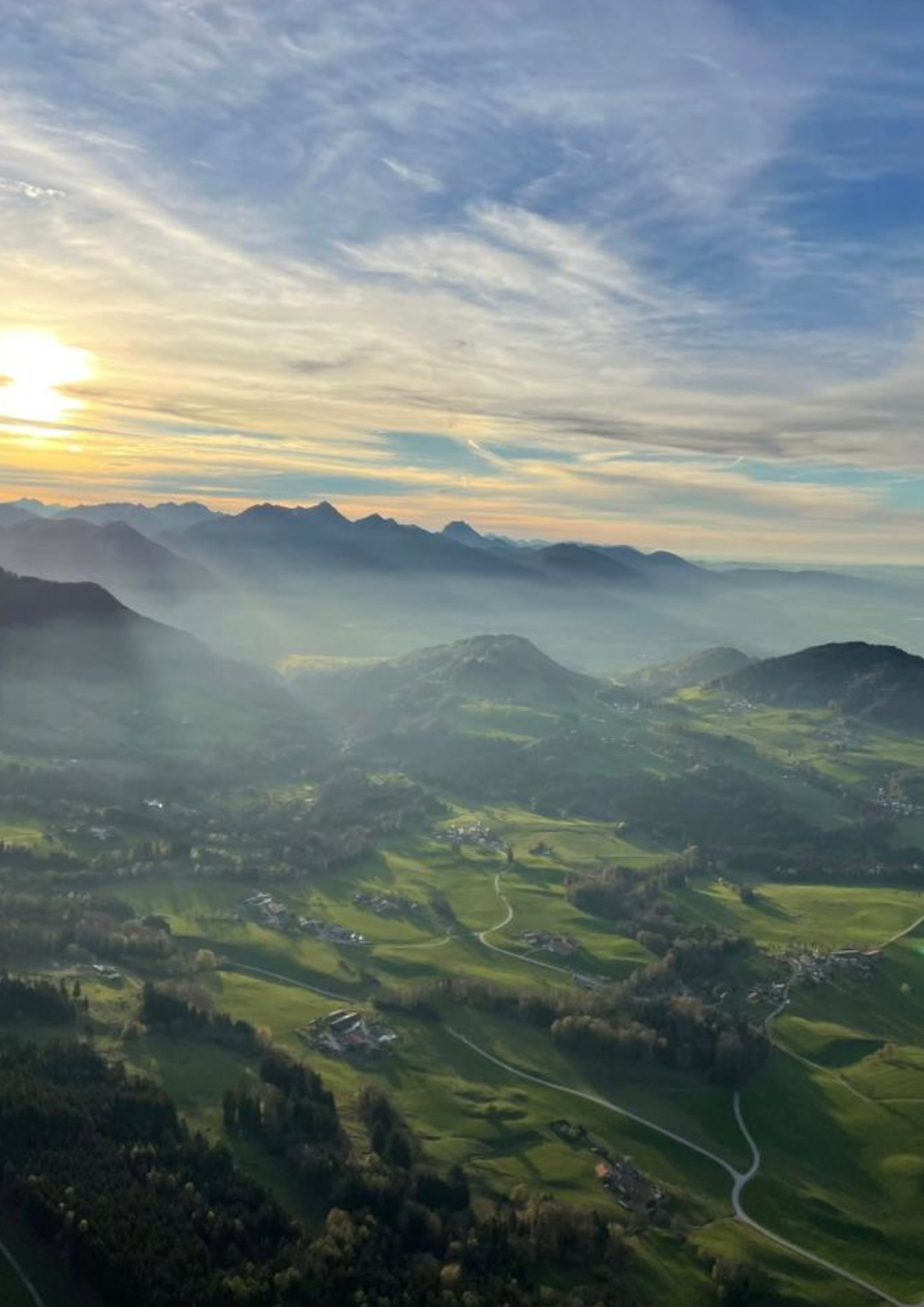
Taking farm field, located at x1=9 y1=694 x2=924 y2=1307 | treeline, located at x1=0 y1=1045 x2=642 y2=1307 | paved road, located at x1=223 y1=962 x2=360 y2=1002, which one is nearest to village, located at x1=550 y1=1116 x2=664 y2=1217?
farm field, located at x1=9 y1=694 x2=924 y2=1307

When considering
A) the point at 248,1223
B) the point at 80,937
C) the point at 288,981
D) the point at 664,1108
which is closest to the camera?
the point at 248,1223

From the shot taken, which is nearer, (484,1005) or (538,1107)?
(538,1107)

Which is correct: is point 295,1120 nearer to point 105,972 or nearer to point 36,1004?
point 36,1004

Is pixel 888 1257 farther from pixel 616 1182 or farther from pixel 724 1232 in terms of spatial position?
pixel 616 1182

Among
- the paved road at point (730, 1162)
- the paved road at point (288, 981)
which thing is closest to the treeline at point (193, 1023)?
the paved road at point (288, 981)

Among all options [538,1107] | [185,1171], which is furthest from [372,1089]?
[185,1171]

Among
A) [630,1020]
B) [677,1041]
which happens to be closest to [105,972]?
[630,1020]
